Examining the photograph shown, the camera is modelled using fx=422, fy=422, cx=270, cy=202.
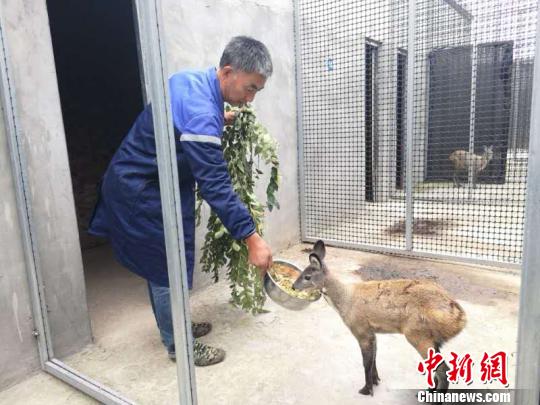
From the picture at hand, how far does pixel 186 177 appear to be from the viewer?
84.2 inches

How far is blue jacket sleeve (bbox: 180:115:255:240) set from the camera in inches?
69.1

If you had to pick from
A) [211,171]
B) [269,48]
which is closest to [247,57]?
[211,171]

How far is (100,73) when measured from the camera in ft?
17.3

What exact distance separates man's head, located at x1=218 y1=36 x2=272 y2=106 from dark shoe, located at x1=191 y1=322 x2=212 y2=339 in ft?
5.29

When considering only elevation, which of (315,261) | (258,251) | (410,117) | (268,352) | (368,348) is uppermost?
(410,117)

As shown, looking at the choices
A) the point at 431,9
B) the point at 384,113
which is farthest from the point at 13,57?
the point at 431,9

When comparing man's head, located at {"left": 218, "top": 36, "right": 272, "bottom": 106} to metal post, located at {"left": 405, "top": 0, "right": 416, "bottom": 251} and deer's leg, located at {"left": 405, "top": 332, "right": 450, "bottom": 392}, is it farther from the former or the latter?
metal post, located at {"left": 405, "top": 0, "right": 416, "bottom": 251}

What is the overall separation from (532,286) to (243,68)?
1441 mm

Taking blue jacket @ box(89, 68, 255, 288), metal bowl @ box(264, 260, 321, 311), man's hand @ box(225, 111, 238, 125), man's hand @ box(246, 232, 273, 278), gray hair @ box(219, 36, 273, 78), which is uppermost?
gray hair @ box(219, 36, 273, 78)

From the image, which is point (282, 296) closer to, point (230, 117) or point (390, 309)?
point (390, 309)

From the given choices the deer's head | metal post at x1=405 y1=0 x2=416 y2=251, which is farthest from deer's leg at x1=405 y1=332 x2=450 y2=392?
metal post at x1=405 y1=0 x2=416 y2=251

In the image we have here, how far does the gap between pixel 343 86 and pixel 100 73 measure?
301cm

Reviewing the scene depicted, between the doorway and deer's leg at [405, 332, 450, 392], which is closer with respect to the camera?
deer's leg at [405, 332, 450, 392]

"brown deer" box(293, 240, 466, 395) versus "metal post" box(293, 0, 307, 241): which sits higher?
"metal post" box(293, 0, 307, 241)
